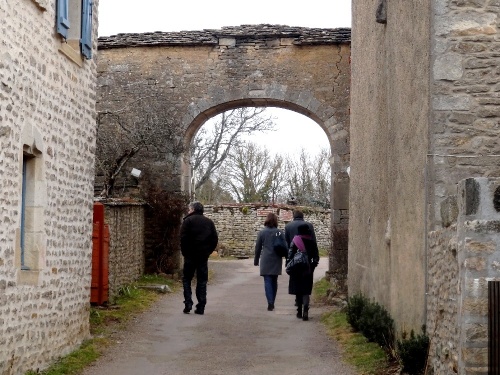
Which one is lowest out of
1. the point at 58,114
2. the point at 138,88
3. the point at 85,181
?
the point at 85,181

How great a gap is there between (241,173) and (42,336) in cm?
3487

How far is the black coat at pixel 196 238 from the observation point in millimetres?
12102

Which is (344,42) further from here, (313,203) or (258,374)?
(313,203)

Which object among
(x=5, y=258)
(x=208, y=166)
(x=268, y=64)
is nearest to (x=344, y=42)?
(x=268, y=64)

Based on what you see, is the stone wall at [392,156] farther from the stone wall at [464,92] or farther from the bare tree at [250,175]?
the bare tree at [250,175]

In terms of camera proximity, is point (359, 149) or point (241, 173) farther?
point (241, 173)

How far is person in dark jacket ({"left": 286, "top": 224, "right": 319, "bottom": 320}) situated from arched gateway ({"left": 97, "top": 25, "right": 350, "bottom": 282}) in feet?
18.1

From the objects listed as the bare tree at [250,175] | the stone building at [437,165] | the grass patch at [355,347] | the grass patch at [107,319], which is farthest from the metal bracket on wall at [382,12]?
the bare tree at [250,175]

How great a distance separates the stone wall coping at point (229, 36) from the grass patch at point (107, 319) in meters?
5.16

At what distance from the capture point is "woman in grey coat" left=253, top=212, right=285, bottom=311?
13170mm

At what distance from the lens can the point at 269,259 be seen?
1321cm

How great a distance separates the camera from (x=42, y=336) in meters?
7.82

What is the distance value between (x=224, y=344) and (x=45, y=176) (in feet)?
10.4

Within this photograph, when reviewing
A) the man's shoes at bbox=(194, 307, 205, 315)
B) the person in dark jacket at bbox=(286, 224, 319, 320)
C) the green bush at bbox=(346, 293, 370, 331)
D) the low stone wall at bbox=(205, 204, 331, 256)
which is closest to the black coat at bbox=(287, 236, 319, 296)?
the person in dark jacket at bbox=(286, 224, 319, 320)
